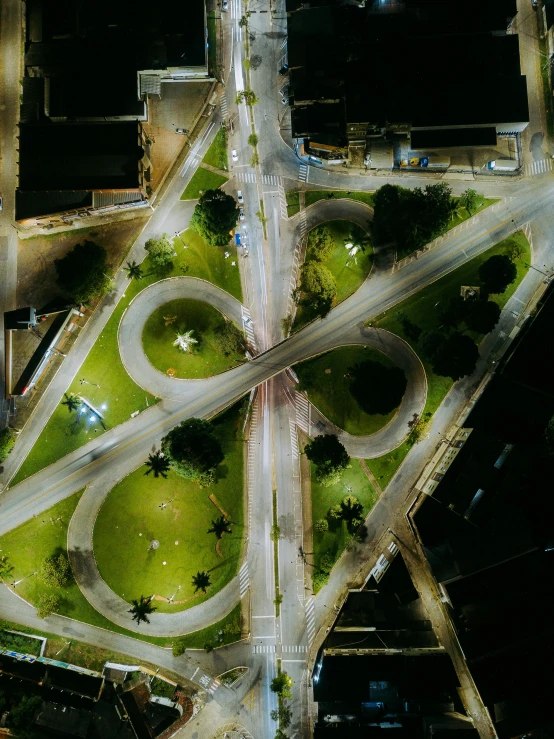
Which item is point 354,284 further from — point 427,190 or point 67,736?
point 67,736

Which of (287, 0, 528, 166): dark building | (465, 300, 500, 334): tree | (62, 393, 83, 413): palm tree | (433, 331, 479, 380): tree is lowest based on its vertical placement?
(62, 393, 83, 413): palm tree

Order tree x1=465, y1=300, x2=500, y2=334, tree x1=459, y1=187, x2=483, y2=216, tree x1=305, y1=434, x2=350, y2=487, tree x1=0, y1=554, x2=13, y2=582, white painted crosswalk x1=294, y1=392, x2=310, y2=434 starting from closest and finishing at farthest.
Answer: tree x1=305, y1=434, x2=350, y2=487 → tree x1=465, y1=300, x2=500, y2=334 → tree x1=0, y1=554, x2=13, y2=582 → tree x1=459, y1=187, x2=483, y2=216 → white painted crosswalk x1=294, y1=392, x2=310, y2=434

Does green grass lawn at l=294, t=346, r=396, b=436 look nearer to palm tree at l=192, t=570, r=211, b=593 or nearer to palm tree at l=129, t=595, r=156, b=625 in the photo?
palm tree at l=192, t=570, r=211, b=593

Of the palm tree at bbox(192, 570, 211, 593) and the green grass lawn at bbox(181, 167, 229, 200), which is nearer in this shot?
the palm tree at bbox(192, 570, 211, 593)

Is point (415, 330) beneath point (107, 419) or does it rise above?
above

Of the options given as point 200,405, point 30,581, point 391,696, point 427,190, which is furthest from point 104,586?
point 427,190

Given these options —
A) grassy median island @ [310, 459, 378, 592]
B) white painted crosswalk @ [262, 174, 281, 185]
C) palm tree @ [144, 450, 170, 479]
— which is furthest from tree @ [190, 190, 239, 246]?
grassy median island @ [310, 459, 378, 592]

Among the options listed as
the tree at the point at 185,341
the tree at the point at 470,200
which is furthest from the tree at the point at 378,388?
the tree at the point at 470,200
